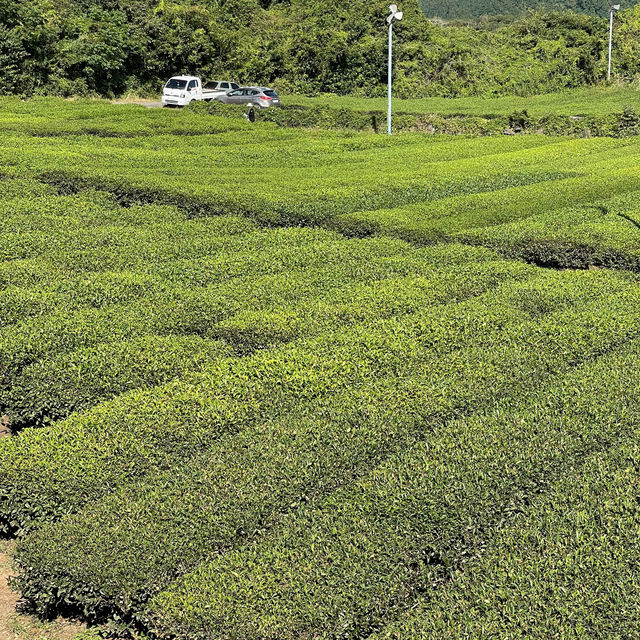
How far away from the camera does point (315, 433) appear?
6.38 metres

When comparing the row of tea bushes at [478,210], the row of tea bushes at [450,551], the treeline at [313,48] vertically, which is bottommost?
the row of tea bushes at [450,551]

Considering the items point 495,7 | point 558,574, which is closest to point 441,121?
point 558,574

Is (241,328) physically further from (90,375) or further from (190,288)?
(90,375)

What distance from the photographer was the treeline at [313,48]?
4119 centimetres

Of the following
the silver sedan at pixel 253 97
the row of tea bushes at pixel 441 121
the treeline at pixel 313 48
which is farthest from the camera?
the treeline at pixel 313 48

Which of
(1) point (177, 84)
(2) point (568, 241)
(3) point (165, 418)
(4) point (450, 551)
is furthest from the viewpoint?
(1) point (177, 84)

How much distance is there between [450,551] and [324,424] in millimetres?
1648

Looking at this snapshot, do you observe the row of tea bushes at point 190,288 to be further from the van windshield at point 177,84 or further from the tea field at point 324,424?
the van windshield at point 177,84

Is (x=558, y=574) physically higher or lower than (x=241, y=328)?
lower

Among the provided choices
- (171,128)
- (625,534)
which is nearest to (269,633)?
(625,534)

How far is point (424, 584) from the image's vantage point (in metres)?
5.03

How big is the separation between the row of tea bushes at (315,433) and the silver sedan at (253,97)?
28.0m

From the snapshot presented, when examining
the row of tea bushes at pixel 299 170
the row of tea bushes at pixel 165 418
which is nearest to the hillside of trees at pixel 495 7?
the row of tea bushes at pixel 299 170

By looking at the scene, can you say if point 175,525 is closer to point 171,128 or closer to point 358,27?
point 171,128
